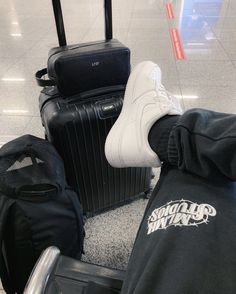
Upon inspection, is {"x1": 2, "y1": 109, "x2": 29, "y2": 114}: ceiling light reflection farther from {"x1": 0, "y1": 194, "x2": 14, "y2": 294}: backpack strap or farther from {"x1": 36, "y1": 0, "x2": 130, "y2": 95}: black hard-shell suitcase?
{"x1": 0, "y1": 194, "x2": 14, "y2": 294}: backpack strap

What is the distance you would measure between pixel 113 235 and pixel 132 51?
1937mm

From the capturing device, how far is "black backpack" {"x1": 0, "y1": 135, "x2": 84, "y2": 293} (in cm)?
69

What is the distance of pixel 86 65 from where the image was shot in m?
0.78

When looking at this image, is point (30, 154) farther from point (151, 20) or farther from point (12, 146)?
point (151, 20)

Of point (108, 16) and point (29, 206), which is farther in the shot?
point (108, 16)

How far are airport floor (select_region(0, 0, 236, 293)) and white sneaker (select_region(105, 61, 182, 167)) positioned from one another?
0.48 metres

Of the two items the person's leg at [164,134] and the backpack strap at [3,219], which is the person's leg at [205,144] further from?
the backpack strap at [3,219]

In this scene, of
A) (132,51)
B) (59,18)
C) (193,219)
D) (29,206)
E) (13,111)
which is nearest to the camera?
(193,219)

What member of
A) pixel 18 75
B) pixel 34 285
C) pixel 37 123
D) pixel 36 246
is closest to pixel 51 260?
pixel 34 285

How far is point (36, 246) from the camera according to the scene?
76cm

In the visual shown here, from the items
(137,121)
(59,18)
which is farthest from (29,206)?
(59,18)

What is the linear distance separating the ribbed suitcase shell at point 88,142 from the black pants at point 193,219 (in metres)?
0.32

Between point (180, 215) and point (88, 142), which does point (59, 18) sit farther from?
point (180, 215)

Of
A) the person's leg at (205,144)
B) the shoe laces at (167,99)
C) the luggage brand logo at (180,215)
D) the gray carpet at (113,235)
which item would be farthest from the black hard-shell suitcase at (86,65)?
the gray carpet at (113,235)
